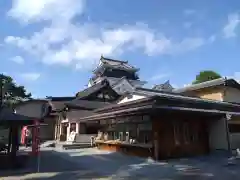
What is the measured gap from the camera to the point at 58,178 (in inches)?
377

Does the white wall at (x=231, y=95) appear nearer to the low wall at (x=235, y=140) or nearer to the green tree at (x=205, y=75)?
the low wall at (x=235, y=140)

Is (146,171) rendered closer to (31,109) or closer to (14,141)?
(14,141)

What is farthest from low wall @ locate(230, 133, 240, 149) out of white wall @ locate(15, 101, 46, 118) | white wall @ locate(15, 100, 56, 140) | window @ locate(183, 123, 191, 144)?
white wall @ locate(15, 101, 46, 118)

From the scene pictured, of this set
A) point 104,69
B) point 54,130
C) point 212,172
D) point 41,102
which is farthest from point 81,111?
point 104,69

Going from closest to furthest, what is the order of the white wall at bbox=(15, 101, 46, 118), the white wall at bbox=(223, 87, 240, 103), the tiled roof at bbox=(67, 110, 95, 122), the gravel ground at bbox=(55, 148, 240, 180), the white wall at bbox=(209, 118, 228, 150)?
1. the gravel ground at bbox=(55, 148, 240, 180)
2. the white wall at bbox=(209, 118, 228, 150)
3. the white wall at bbox=(223, 87, 240, 103)
4. the tiled roof at bbox=(67, 110, 95, 122)
5. the white wall at bbox=(15, 101, 46, 118)

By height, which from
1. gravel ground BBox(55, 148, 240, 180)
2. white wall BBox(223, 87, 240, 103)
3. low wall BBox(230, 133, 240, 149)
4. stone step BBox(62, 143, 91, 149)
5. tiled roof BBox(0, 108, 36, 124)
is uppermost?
white wall BBox(223, 87, 240, 103)

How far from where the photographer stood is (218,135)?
16188mm

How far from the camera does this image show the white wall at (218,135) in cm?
1598

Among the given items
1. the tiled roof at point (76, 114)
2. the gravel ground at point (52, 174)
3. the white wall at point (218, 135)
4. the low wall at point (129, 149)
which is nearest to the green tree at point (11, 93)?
the tiled roof at point (76, 114)

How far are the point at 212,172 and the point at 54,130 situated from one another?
85.2ft

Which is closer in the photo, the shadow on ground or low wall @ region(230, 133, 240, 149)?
the shadow on ground

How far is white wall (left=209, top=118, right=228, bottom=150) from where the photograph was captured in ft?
52.4

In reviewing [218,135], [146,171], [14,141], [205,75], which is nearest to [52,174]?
[146,171]

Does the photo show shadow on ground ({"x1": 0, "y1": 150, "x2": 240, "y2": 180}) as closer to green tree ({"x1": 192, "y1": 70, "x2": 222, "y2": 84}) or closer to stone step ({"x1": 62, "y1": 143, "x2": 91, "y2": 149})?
stone step ({"x1": 62, "y1": 143, "x2": 91, "y2": 149})
